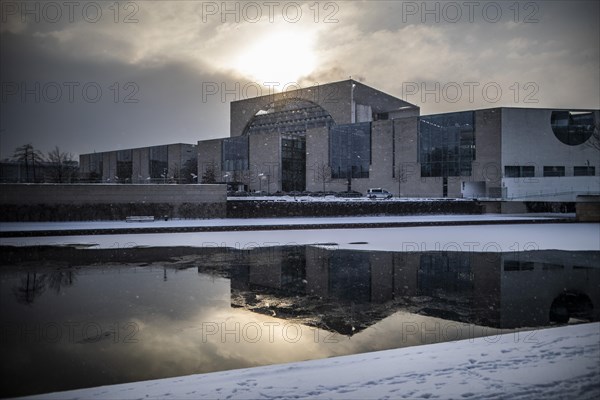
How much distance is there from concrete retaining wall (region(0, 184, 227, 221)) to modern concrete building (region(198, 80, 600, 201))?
32.9 m

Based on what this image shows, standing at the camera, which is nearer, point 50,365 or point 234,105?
point 50,365

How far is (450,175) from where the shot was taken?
194 ft

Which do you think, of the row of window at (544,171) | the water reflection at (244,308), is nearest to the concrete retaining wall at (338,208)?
the water reflection at (244,308)

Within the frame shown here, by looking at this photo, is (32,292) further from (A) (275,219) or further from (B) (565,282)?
(A) (275,219)

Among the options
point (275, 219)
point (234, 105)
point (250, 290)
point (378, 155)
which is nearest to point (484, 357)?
point (250, 290)

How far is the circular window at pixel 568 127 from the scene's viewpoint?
55.1 m

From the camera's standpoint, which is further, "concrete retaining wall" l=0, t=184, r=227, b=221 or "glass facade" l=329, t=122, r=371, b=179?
"glass facade" l=329, t=122, r=371, b=179

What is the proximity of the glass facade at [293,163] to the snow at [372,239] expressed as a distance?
187 ft

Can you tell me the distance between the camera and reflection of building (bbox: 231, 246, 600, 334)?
7.97 meters

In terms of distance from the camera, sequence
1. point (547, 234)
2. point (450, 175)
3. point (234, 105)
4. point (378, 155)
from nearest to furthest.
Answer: point (547, 234)
point (450, 175)
point (378, 155)
point (234, 105)

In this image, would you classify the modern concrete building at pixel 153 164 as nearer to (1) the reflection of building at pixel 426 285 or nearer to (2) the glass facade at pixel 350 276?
(2) the glass facade at pixel 350 276

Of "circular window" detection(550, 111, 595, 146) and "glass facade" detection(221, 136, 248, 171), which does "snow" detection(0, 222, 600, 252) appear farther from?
"glass facade" detection(221, 136, 248, 171)

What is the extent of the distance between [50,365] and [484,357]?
561cm

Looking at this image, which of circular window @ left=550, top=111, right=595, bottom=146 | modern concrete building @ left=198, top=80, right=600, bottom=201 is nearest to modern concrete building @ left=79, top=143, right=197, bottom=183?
modern concrete building @ left=198, top=80, right=600, bottom=201
